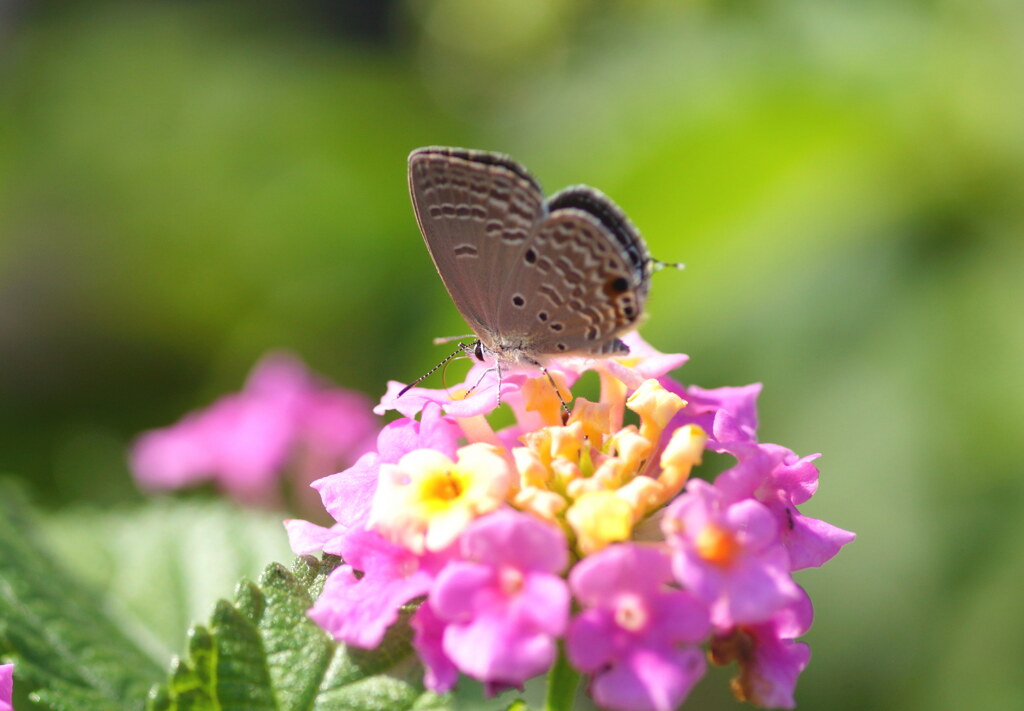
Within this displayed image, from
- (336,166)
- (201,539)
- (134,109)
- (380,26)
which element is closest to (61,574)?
(201,539)

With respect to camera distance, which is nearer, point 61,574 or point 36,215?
point 61,574

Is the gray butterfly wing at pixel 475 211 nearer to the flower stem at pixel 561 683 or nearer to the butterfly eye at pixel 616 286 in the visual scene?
the butterfly eye at pixel 616 286

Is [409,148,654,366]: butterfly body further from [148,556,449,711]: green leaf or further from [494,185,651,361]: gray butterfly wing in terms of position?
[148,556,449,711]: green leaf

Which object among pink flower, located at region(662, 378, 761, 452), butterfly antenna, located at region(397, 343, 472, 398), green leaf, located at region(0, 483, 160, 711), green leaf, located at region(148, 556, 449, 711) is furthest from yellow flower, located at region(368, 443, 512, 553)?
green leaf, located at region(0, 483, 160, 711)

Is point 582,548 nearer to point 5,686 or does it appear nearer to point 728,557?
point 728,557

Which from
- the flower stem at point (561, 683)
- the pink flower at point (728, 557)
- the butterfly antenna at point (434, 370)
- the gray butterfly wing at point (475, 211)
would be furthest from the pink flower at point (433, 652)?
the gray butterfly wing at point (475, 211)

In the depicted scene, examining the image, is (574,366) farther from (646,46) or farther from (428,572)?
(646,46)

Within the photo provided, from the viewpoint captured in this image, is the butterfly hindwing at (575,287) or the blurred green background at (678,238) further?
the blurred green background at (678,238)
